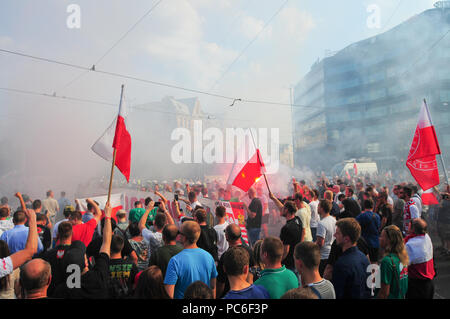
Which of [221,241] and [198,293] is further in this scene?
[221,241]

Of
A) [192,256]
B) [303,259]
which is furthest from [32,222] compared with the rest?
[303,259]

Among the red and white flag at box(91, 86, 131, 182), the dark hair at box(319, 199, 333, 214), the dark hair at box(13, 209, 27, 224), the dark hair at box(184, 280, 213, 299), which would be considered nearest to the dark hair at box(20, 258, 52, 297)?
the dark hair at box(184, 280, 213, 299)

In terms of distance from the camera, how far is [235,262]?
6.88 ft

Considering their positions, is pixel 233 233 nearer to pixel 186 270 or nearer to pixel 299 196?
pixel 186 270

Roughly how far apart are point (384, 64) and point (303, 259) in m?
46.0

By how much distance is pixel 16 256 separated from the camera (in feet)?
7.87

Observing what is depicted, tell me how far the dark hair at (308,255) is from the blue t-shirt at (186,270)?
881mm

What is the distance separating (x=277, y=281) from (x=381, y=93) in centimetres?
4696

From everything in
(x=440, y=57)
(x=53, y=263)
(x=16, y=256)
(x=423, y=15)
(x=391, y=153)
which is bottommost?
(x=53, y=263)

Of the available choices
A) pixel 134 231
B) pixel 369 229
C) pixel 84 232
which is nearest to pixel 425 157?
pixel 369 229

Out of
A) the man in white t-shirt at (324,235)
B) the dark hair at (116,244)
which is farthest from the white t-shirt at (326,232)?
the dark hair at (116,244)

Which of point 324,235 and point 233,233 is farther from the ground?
point 233,233

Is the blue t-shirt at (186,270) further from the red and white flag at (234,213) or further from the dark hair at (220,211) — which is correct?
the red and white flag at (234,213)
